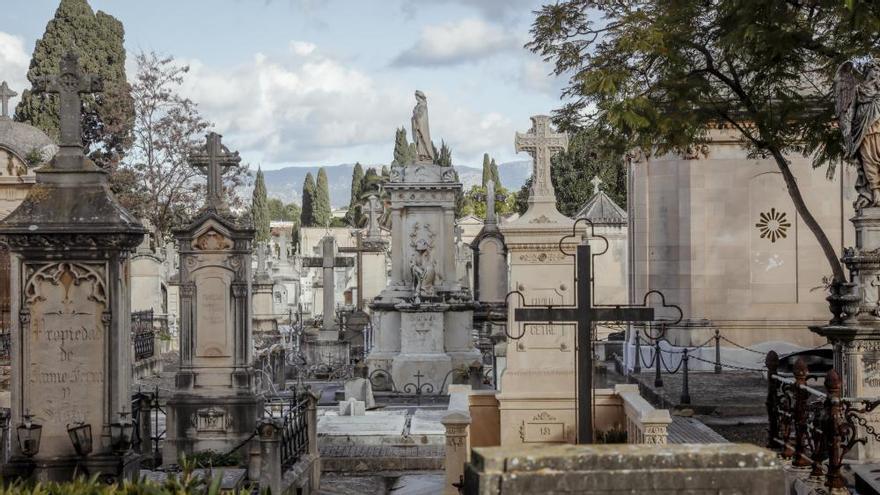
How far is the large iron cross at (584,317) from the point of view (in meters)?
8.30

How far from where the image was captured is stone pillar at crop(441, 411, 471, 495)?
9.77m

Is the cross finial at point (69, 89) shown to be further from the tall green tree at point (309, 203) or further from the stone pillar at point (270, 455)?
the tall green tree at point (309, 203)

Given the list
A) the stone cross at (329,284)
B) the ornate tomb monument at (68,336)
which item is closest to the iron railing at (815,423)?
the ornate tomb monument at (68,336)

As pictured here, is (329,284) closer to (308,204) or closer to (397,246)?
(397,246)

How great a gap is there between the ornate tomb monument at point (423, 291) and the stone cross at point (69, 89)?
1155 cm

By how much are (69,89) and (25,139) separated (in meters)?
26.9

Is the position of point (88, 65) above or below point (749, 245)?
above

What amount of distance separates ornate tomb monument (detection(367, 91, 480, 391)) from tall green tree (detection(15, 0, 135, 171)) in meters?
20.7

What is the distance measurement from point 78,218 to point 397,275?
12914mm

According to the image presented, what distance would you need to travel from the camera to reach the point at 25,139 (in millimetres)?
35188

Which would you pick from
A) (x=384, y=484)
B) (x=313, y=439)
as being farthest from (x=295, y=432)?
(x=384, y=484)

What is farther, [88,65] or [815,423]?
[88,65]

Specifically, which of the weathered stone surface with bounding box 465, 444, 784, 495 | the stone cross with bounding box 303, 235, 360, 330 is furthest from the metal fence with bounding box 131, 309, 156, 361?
the weathered stone surface with bounding box 465, 444, 784, 495

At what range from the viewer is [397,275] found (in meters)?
22.1
